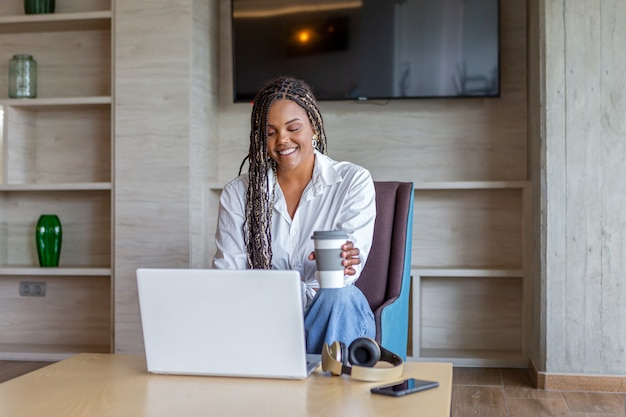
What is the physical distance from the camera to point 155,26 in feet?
11.3

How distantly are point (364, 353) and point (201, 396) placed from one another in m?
0.31

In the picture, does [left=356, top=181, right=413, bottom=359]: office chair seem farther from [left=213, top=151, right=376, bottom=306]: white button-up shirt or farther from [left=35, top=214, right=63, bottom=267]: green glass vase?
[left=35, top=214, right=63, bottom=267]: green glass vase

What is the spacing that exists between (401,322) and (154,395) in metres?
1.11

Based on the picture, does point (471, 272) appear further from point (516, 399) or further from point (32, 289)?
point (32, 289)

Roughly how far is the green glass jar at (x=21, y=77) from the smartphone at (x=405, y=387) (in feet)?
9.45

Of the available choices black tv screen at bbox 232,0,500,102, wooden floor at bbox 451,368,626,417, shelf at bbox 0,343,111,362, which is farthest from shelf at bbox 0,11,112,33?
wooden floor at bbox 451,368,626,417

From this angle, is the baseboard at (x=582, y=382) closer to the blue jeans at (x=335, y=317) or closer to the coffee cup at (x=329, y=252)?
the blue jeans at (x=335, y=317)

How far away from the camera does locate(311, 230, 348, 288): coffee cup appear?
1.55 m

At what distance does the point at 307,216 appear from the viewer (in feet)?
7.43

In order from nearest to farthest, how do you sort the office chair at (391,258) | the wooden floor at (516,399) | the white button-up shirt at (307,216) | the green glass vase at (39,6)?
the white button-up shirt at (307,216), the office chair at (391,258), the wooden floor at (516,399), the green glass vase at (39,6)

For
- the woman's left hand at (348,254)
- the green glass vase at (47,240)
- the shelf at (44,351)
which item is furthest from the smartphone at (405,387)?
the green glass vase at (47,240)

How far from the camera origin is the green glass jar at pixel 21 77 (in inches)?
146

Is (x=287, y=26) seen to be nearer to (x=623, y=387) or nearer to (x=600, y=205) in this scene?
(x=600, y=205)

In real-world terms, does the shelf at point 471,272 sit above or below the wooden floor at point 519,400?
above
